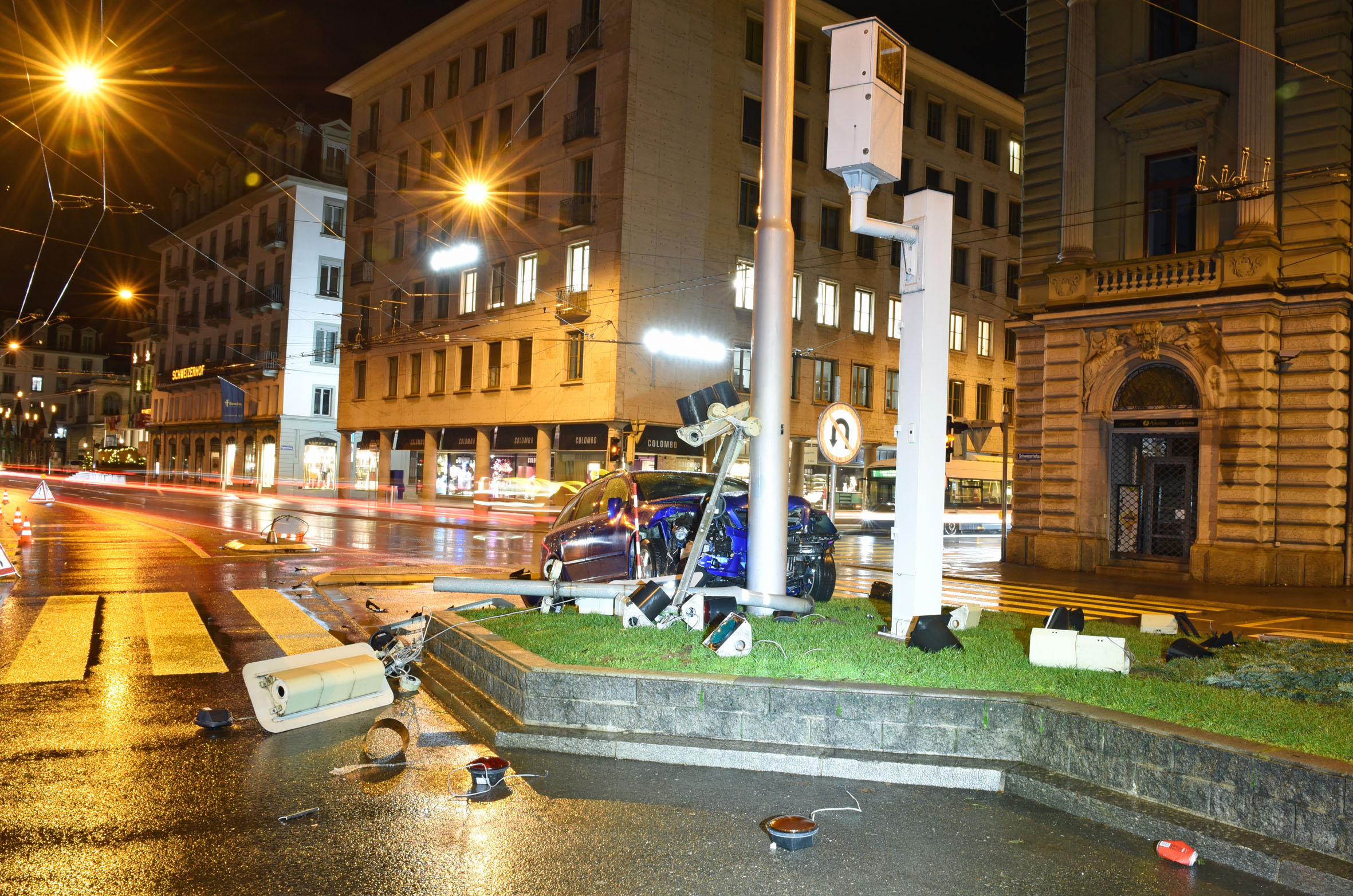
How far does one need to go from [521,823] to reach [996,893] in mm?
2255

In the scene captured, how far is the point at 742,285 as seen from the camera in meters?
39.3

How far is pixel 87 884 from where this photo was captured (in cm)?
414

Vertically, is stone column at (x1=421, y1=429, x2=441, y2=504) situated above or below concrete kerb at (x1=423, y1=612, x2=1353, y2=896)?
above

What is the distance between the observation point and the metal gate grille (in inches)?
838

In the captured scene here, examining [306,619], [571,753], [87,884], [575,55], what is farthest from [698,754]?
[575,55]

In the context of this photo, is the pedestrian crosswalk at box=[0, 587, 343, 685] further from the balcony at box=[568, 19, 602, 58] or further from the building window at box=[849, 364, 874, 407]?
the building window at box=[849, 364, 874, 407]

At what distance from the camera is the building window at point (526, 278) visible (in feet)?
129

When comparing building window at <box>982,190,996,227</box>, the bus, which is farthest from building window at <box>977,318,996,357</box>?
building window at <box>982,190,996,227</box>

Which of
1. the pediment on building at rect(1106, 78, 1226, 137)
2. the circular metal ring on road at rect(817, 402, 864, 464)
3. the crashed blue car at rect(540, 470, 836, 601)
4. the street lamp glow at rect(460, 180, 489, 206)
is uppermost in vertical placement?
the street lamp glow at rect(460, 180, 489, 206)

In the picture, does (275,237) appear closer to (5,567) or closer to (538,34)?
(538,34)

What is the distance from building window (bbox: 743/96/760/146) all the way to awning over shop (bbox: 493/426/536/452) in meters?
14.2

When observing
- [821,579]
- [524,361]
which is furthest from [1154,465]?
[524,361]

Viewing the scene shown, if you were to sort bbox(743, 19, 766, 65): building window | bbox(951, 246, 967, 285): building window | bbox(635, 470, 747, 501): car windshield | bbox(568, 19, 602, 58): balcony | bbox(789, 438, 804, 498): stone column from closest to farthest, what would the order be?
bbox(635, 470, 747, 501): car windshield
bbox(568, 19, 602, 58): balcony
bbox(743, 19, 766, 65): building window
bbox(789, 438, 804, 498): stone column
bbox(951, 246, 967, 285): building window

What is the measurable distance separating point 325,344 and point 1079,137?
47218mm
